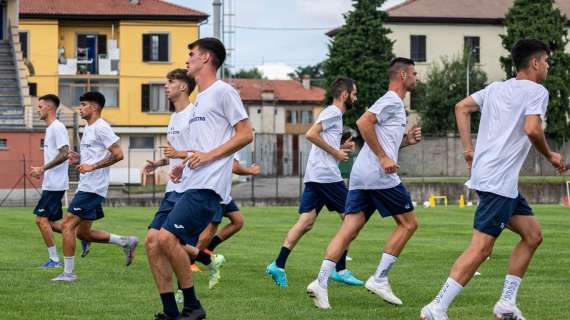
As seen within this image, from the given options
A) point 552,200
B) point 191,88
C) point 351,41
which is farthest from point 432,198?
point 191,88

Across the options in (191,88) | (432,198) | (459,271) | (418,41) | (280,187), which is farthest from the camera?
(418,41)

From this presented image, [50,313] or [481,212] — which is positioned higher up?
[481,212]

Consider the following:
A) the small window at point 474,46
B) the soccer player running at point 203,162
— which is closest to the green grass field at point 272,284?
the soccer player running at point 203,162

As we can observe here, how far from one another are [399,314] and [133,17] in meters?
62.6

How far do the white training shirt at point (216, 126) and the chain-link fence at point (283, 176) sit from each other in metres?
24.2

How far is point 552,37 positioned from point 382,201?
2559 inches

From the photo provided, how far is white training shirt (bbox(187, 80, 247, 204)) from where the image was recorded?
9570mm

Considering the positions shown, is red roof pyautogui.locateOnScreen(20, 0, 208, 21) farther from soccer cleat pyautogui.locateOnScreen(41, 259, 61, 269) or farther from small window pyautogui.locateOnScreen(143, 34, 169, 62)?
soccer cleat pyautogui.locateOnScreen(41, 259, 61, 269)

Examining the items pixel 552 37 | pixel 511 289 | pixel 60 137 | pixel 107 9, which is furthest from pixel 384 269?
pixel 552 37

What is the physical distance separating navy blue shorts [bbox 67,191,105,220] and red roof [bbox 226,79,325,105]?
8932 centimetres

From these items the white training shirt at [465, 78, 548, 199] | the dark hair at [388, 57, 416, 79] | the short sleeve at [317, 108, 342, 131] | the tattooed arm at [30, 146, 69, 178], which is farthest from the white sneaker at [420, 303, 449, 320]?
the tattooed arm at [30, 146, 69, 178]

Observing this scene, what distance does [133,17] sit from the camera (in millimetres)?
72000

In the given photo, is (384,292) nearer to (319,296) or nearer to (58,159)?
(319,296)

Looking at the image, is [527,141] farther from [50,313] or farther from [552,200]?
[552,200]
